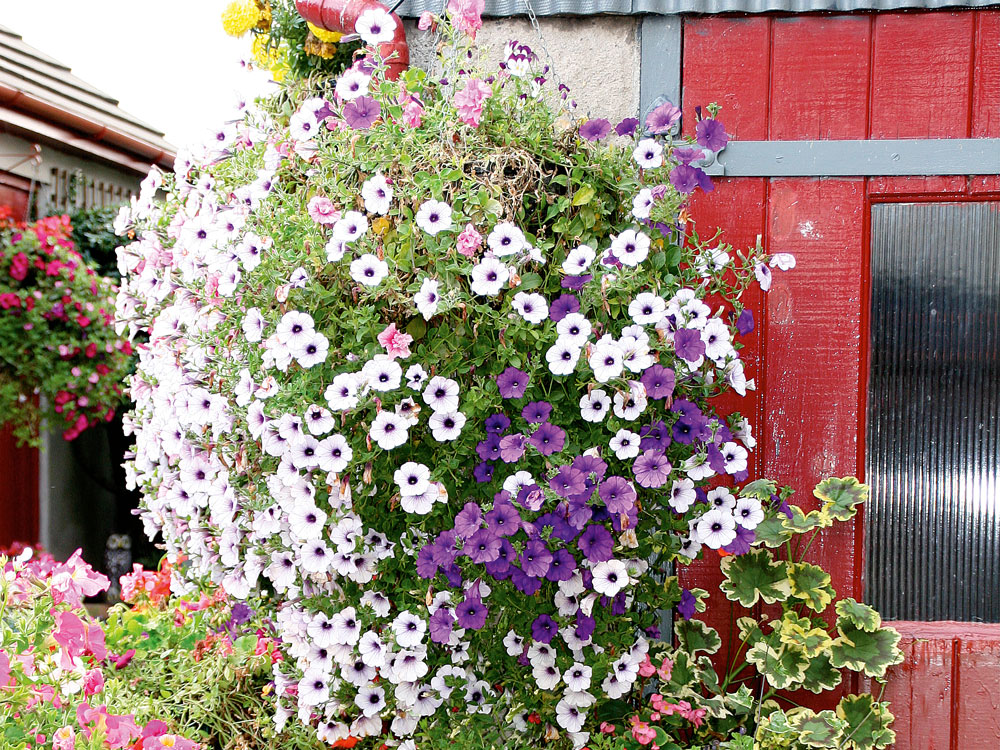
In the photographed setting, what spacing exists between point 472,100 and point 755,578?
1.53m

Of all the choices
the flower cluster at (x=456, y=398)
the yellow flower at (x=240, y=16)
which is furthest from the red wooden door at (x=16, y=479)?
the flower cluster at (x=456, y=398)

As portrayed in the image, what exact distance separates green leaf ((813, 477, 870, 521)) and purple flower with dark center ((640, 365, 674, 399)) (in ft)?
2.66

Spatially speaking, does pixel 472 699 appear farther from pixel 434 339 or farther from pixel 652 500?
pixel 434 339

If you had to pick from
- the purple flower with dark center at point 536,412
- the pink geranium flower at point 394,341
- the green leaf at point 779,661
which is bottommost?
the green leaf at point 779,661

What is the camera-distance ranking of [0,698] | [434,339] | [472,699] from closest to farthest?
[0,698] < [434,339] < [472,699]

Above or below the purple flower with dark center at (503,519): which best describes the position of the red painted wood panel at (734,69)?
above

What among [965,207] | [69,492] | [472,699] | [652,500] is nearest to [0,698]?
[472,699]

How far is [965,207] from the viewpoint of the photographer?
8.09 feet

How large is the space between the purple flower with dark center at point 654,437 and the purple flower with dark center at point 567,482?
198 mm

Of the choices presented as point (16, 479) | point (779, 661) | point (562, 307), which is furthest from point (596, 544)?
point (16, 479)

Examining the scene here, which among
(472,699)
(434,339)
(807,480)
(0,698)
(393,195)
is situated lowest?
(472,699)

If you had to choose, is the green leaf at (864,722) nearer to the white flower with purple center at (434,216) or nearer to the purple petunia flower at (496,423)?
the purple petunia flower at (496,423)

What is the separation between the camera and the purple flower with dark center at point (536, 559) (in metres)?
1.78

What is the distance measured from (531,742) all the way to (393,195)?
139 cm
